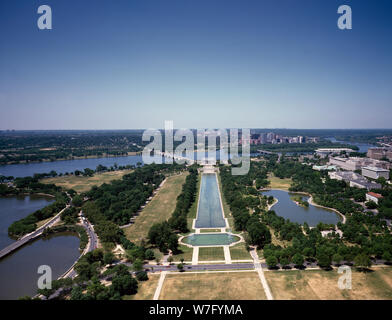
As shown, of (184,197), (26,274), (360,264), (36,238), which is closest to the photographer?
(360,264)

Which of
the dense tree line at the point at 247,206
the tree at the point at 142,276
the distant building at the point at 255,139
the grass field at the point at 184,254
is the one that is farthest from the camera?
the distant building at the point at 255,139

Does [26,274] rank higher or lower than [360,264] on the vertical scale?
lower

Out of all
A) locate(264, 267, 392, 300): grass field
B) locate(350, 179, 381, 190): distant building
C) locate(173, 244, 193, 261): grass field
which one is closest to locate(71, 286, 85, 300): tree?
locate(173, 244, 193, 261): grass field

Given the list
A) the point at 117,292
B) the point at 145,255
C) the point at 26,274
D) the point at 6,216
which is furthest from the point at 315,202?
the point at 6,216

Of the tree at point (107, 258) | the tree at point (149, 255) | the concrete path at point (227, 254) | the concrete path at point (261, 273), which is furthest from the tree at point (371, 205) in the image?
the tree at point (107, 258)

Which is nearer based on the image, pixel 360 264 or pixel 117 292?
pixel 117 292

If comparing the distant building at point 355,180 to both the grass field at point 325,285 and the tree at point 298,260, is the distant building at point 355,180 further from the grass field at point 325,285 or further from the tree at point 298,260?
the tree at point 298,260

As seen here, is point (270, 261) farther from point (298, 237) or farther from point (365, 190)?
point (365, 190)
